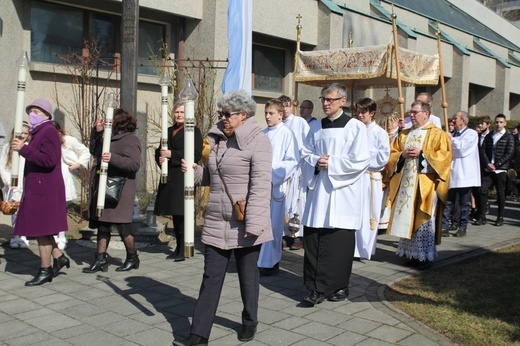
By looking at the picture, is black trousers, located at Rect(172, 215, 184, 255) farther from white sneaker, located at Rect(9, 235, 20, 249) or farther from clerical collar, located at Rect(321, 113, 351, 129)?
clerical collar, located at Rect(321, 113, 351, 129)

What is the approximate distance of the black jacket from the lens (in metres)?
11.7

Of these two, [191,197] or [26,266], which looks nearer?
[191,197]

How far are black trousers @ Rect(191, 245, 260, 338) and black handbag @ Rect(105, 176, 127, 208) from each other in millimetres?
2282

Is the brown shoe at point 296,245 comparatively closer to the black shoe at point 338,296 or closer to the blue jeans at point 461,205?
the black shoe at point 338,296

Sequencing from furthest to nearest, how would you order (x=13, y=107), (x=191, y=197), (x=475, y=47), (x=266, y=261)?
(x=475, y=47), (x=13, y=107), (x=266, y=261), (x=191, y=197)

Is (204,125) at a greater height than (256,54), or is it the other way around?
(256,54)

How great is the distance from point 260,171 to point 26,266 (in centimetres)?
390

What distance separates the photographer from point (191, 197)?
4.42m

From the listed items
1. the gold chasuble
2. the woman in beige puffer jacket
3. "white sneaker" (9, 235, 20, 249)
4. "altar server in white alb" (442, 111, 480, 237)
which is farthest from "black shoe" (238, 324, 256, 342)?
"altar server in white alb" (442, 111, 480, 237)

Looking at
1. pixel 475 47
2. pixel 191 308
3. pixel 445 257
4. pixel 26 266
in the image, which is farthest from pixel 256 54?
pixel 475 47

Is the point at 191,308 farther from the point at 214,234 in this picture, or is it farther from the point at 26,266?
the point at 26,266

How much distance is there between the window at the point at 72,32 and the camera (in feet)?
37.3

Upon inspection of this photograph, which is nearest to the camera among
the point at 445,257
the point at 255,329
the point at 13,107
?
the point at 255,329

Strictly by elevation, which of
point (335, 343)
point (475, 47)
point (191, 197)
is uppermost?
point (475, 47)
